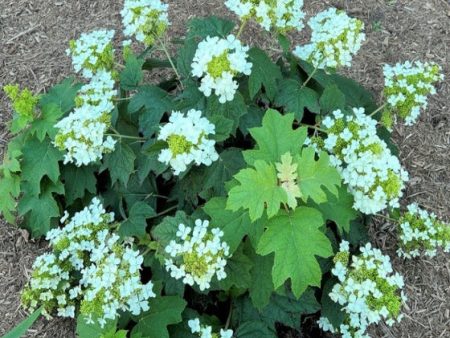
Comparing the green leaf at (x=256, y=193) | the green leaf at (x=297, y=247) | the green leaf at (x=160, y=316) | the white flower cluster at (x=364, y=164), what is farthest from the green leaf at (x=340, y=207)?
the green leaf at (x=160, y=316)

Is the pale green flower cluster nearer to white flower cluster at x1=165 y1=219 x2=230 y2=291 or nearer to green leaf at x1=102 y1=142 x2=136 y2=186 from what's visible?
green leaf at x1=102 y1=142 x2=136 y2=186

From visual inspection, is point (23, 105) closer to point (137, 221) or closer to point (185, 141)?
point (137, 221)

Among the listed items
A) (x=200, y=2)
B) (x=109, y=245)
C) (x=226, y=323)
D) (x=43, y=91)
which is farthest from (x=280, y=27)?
(x=43, y=91)

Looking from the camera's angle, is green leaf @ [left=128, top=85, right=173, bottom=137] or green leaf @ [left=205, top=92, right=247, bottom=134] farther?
green leaf @ [left=128, top=85, right=173, bottom=137]

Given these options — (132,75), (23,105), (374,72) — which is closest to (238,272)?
(132,75)

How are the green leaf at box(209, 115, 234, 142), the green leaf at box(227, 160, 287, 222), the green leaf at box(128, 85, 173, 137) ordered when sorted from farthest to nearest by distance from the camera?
1. the green leaf at box(128, 85, 173, 137)
2. the green leaf at box(209, 115, 234, 142)
3. the green leaf at box(227, 160, 287, 222)

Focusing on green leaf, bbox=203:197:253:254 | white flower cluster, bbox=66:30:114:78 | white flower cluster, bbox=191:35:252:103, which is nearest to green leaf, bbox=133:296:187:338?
green leaf, bbox=203:197:253:254

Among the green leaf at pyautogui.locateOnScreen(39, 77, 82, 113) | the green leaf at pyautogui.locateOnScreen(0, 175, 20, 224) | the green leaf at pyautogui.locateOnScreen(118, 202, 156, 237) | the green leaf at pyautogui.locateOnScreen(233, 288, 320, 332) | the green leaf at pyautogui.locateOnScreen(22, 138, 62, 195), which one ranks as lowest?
the green leaf at pyautogui.locateOnScreen(233, 288, 320, 332)

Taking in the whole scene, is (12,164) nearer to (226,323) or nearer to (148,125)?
(148,125)
